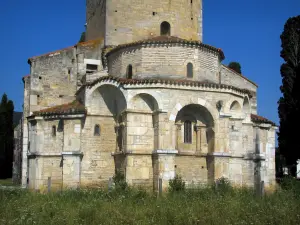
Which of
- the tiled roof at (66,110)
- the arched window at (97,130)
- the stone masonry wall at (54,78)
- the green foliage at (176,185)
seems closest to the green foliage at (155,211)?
the green foliage at (176,185)

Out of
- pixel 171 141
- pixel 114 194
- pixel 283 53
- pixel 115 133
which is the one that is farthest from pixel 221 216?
pixel 283 53

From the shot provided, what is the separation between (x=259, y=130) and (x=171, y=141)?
6.95m

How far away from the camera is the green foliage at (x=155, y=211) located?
11.0 m

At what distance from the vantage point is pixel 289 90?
28.0 meters

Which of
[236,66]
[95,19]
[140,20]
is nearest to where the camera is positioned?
[140,20]

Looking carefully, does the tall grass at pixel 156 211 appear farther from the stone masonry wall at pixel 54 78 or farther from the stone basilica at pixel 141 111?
the stone masonry wall at pixel 54 78

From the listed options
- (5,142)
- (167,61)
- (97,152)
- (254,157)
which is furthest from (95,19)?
(5,142)

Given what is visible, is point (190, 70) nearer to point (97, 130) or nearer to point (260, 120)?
point (97, 130)

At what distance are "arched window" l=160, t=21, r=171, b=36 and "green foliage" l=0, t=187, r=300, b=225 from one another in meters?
12.5

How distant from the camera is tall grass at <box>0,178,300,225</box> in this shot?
11.0 metres

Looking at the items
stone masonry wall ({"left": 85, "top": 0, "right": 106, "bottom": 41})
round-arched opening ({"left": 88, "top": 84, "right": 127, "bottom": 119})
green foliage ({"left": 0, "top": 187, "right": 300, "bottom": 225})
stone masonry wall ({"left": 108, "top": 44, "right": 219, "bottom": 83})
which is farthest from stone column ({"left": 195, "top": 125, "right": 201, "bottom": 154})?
stone masonry wall ({"left": 85, "top": 0, "right": 106, "bottom": 41})

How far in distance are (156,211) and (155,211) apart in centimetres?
3

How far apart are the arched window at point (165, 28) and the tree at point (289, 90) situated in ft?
28.4

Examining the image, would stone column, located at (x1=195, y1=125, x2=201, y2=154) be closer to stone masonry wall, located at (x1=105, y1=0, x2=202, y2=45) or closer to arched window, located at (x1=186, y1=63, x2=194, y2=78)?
arched window, located at (x1=186, y1=63, x2=194, y2=78)
